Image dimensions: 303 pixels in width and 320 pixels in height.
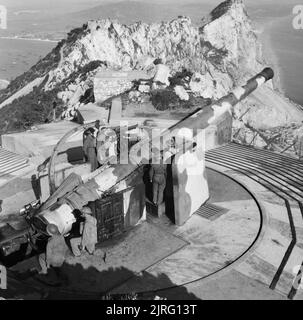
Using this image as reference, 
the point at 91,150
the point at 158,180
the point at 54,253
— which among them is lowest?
the point at 54,253

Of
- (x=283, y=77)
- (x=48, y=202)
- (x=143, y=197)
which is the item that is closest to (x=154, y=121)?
(x=143, y=197)

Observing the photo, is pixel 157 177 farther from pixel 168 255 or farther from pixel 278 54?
pixel 278 54

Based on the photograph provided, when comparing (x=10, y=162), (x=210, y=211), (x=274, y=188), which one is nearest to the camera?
(x=210, y=211)

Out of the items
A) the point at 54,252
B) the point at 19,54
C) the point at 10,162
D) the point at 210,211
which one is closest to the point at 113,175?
the point at 54,252

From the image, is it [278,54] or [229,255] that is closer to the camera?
[229,255]

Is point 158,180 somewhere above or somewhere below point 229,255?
above

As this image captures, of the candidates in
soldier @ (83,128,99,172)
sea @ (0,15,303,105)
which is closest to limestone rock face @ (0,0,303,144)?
soldier @ (83,128,99,172)

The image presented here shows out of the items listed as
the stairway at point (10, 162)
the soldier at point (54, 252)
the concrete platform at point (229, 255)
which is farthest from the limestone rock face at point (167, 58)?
the soldier at point (54, 252)
